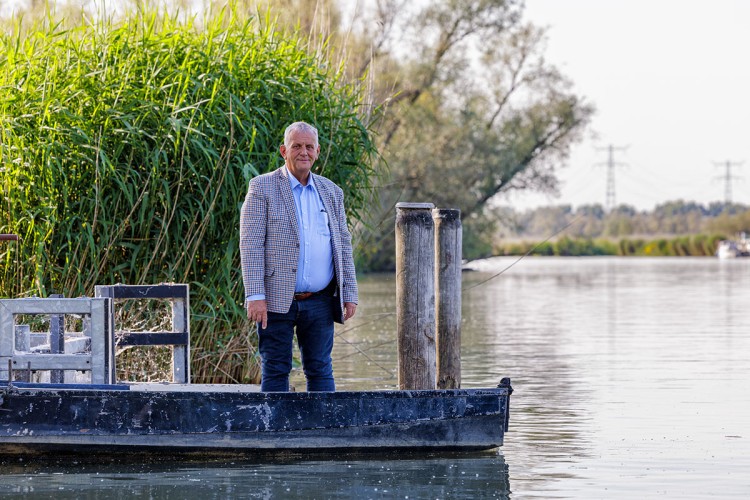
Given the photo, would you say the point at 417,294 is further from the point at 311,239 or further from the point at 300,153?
the point at 300,153

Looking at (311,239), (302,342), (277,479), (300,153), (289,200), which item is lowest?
(277,479)

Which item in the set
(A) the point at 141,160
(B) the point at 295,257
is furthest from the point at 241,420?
(A) the point at 141,160

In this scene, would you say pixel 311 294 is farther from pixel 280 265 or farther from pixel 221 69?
pixel 221 69

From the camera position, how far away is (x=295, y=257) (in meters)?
7.93

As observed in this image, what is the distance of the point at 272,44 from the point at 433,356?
3354 mm

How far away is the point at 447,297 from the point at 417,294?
0.30 meters

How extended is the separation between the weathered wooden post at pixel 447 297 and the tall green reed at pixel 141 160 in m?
1.65

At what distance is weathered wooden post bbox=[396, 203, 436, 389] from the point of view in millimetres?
9281

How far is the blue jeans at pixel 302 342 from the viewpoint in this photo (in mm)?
8031

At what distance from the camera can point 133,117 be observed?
10180mm

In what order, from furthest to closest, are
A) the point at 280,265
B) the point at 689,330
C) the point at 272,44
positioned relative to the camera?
the point at 689,330
the point at 272,44
the point at 280,265

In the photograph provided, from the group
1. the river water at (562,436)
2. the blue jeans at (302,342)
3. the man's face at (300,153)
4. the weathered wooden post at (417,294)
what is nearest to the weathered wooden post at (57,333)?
the river water at (562,436)

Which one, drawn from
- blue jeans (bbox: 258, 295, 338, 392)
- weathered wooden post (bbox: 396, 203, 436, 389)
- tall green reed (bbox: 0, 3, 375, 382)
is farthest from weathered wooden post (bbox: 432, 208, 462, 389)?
tall green reed (bbox: 0, 3, 375, 382)

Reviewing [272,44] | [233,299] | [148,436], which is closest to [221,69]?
[272,44]
